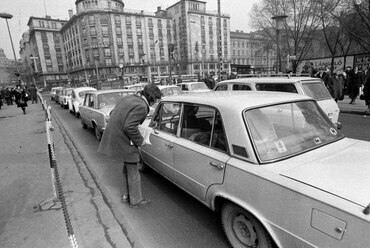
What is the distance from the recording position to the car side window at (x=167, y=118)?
141 inches

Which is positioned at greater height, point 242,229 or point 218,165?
point 218,165

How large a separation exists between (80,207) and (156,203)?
114 cm

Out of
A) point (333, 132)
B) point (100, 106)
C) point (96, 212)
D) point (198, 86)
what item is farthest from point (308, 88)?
point (198, 86)

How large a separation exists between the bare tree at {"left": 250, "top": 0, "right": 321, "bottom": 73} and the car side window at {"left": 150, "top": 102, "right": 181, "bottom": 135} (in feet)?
79.1

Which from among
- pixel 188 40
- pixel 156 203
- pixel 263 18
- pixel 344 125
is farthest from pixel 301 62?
pixel 188 40

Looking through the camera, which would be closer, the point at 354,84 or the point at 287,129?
the point at 287,129

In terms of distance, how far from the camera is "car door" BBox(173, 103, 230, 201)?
2.65 metres

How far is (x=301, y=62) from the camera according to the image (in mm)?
26719

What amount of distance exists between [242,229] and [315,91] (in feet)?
17.4

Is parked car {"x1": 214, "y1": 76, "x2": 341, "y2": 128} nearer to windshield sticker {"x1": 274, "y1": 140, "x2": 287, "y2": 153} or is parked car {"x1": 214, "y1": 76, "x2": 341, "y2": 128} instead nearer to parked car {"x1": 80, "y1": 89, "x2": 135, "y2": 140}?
windshield sticker {"x1": 274, "y1": 140, "x2": 287, "y2": 153}

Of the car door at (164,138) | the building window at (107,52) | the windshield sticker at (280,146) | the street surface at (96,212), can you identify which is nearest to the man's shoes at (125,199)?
the street surface at (96,212)

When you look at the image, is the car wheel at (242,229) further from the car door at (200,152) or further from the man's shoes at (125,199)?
the man's shoes at (125,199)

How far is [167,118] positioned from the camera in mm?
3912

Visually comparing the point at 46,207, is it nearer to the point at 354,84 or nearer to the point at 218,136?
the point at 218,136
